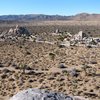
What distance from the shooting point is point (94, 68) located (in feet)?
128

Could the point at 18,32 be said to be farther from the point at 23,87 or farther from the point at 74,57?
the point at 23,87

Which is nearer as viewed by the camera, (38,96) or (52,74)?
(38,96)

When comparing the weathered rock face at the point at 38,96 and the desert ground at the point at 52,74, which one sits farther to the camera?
the desert ground at the point at 52,74

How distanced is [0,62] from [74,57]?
11.8 meters

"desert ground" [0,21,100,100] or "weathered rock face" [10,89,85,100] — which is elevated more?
"weathered rock face" [10,89,85,100]

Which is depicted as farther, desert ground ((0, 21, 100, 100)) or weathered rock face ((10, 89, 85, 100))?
desert ground ((0, 21, 100, 100))

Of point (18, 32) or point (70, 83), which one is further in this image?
point (18, 32)

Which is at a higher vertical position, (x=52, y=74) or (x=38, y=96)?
(x=38, y=96)

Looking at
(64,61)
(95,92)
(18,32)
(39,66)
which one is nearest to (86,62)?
(64,61)

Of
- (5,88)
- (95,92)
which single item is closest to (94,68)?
(95,92)

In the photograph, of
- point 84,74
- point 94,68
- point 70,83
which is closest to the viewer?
point 70,83

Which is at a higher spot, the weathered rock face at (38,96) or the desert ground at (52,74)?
the weathered rock face at (38,96)

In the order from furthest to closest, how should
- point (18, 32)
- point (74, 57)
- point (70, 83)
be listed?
point (18, 32) < point (74, 57) < point (70, 83)

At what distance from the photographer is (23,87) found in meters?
29.5
